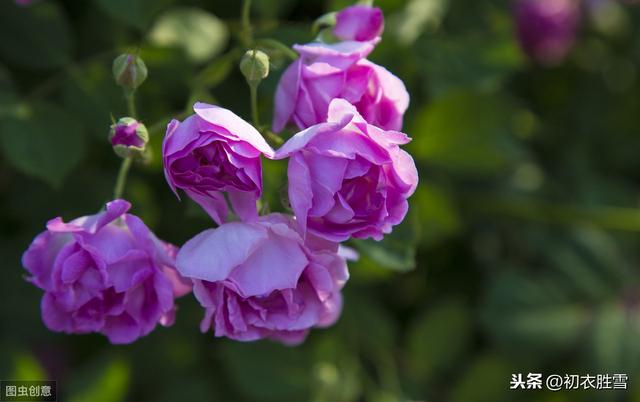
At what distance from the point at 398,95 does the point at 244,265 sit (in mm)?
271

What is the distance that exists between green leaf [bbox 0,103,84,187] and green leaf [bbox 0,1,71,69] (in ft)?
0.29

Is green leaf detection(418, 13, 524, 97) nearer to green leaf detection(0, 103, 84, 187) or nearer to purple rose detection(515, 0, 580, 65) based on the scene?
purple rose detection(515, 0, 580, 65)

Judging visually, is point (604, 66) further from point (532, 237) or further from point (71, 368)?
point (71, 368)

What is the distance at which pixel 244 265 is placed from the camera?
0.84 metres

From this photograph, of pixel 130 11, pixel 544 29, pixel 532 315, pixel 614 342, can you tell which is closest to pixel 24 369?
pixel 130 11

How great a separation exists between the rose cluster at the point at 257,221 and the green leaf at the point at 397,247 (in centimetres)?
15

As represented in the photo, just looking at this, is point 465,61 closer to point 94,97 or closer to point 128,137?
point 94,97

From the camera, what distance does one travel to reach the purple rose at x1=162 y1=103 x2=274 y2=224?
0.79m

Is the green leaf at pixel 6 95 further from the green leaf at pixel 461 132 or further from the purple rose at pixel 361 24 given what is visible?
the green leaf at pixel 461 132

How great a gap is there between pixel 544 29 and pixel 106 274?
1406mm

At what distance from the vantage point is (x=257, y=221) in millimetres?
854

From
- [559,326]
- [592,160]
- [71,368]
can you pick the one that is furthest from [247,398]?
[592,160]

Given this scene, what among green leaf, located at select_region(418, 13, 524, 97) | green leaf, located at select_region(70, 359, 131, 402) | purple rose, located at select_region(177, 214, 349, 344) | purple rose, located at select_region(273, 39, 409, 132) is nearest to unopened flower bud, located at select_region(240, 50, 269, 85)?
purple rose, located at select_region(273, 39, 409, 132)

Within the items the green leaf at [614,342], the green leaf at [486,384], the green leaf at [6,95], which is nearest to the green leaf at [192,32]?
the green leaf at [6,95]
